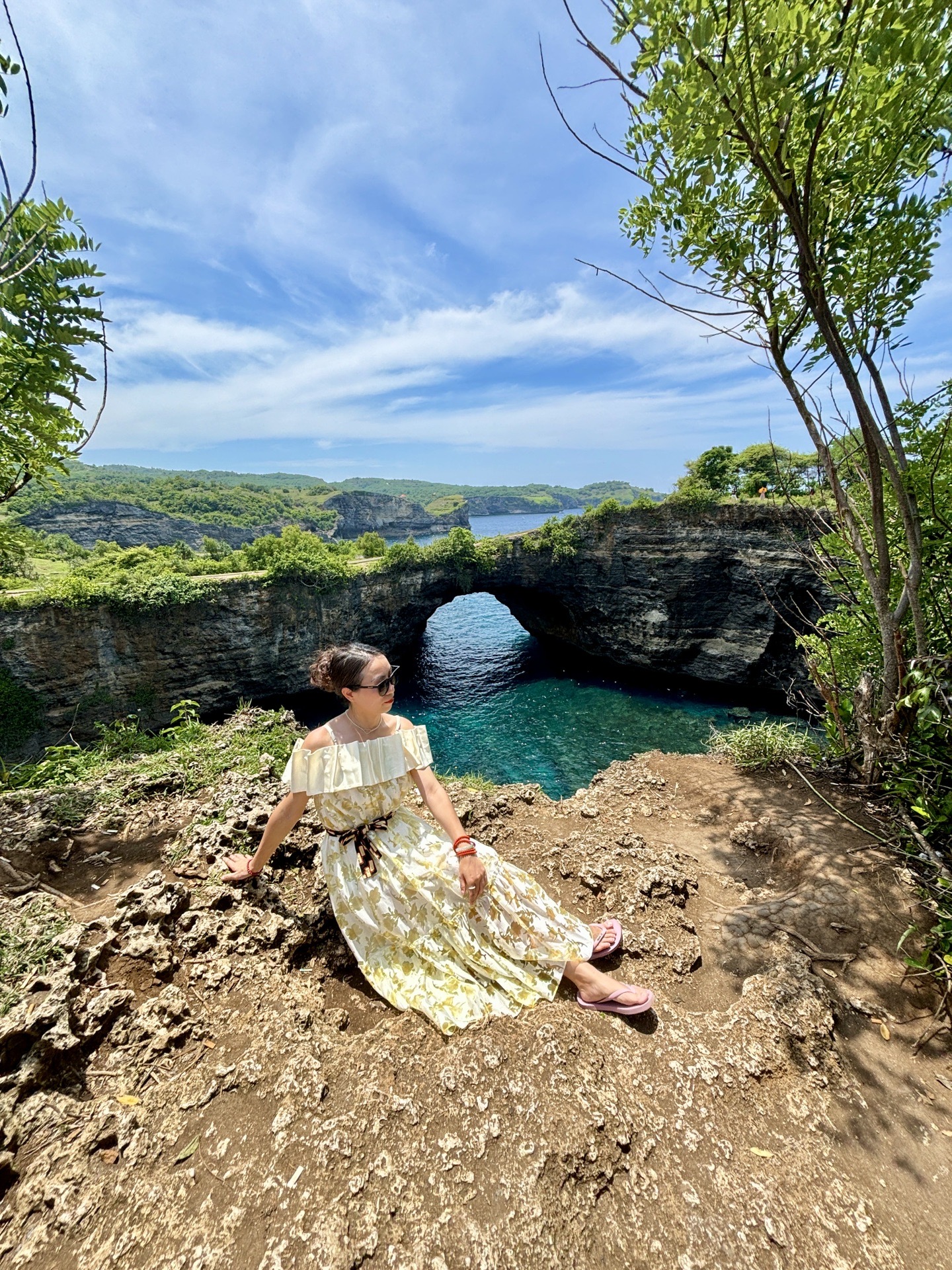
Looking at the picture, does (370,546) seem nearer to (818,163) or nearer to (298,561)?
(298,561)

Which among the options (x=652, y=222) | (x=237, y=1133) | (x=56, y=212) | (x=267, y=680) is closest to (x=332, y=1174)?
(x=237, y=1133)

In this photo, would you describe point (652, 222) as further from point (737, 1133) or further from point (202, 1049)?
point (202, 1049)

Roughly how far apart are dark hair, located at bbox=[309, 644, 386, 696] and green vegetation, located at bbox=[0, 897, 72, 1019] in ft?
5.45

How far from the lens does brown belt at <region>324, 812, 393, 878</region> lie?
2.40 m

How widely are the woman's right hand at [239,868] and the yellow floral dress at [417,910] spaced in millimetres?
634

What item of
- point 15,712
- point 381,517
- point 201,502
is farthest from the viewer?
point 381,517

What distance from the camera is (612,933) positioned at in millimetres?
2758

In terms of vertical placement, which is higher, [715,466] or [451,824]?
[715,466]

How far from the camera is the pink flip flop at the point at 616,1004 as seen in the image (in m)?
2.22

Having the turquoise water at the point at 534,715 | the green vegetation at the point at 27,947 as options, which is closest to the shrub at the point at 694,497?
the turquoise water at the point at 534,715

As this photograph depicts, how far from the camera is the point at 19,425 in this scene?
3471 millimetres

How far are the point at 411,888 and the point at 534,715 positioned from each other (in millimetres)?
14558

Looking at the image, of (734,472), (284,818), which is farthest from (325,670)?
(734,472)

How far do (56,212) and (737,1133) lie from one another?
6641 mm
